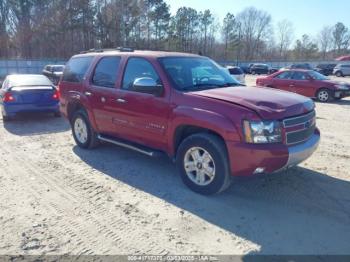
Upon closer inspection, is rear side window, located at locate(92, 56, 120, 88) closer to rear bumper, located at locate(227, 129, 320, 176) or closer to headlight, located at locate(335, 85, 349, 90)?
rear bumper, located at locate(227, 129, 320, 176)

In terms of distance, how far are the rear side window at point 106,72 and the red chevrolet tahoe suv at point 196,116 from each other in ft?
0.06

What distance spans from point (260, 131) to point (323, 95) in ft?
41.1

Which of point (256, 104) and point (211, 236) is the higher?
point (256, 104)

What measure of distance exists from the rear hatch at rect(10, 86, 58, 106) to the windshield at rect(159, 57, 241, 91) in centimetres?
603

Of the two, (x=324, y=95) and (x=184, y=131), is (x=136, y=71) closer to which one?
(x=184, y=131)

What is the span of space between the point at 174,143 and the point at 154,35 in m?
62.3

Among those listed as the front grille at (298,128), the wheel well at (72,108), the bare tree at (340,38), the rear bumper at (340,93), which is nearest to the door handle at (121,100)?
the wheel well at (72,108)

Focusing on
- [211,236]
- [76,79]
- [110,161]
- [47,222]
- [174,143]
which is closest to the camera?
[211,236]

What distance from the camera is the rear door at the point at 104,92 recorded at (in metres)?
5.57

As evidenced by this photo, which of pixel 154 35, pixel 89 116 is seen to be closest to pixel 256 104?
pixel 89 116

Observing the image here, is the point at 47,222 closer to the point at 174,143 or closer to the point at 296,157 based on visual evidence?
the point at 174,143

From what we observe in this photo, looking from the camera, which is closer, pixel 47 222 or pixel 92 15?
pixel 47 222

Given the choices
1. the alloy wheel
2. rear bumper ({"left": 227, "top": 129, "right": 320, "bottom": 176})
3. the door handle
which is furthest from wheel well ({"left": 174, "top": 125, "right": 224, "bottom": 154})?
the door handle

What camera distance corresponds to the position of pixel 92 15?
53.7 metres
